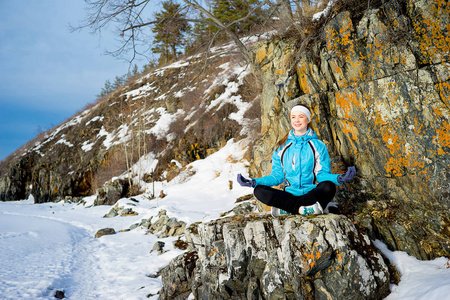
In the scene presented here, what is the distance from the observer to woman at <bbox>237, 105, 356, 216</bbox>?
341 cm

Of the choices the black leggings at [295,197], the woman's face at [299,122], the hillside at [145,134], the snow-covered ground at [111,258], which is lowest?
the snow-covered ground at [111,258]

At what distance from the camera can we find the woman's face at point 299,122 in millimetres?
3795

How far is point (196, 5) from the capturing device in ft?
27.1

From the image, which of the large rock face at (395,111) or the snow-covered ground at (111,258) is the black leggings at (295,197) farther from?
the snow-covered ground at (111,258)

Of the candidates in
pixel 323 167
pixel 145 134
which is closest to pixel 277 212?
pixel 323 167

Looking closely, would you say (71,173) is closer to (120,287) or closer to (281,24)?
(120,287)

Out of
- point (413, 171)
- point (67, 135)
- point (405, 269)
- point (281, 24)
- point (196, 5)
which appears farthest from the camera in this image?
point (67, 135)

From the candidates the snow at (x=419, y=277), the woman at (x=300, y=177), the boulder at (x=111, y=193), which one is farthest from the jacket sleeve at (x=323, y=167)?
the boulder at (x=111, y=193)

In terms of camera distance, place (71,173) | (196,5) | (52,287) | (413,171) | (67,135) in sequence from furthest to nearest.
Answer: (67,135) → (71,173) → (196,5) → (52,287) → (413,171)

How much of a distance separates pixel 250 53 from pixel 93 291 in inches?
267

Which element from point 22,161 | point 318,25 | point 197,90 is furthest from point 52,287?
point 22,161

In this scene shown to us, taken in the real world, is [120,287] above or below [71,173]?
below

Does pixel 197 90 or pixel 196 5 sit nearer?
pixel 196 5

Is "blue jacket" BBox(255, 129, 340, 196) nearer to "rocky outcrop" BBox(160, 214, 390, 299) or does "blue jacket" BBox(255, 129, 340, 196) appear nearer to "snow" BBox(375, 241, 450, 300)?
"rocky outcrop" BBox(160, 214, 390, 299)
